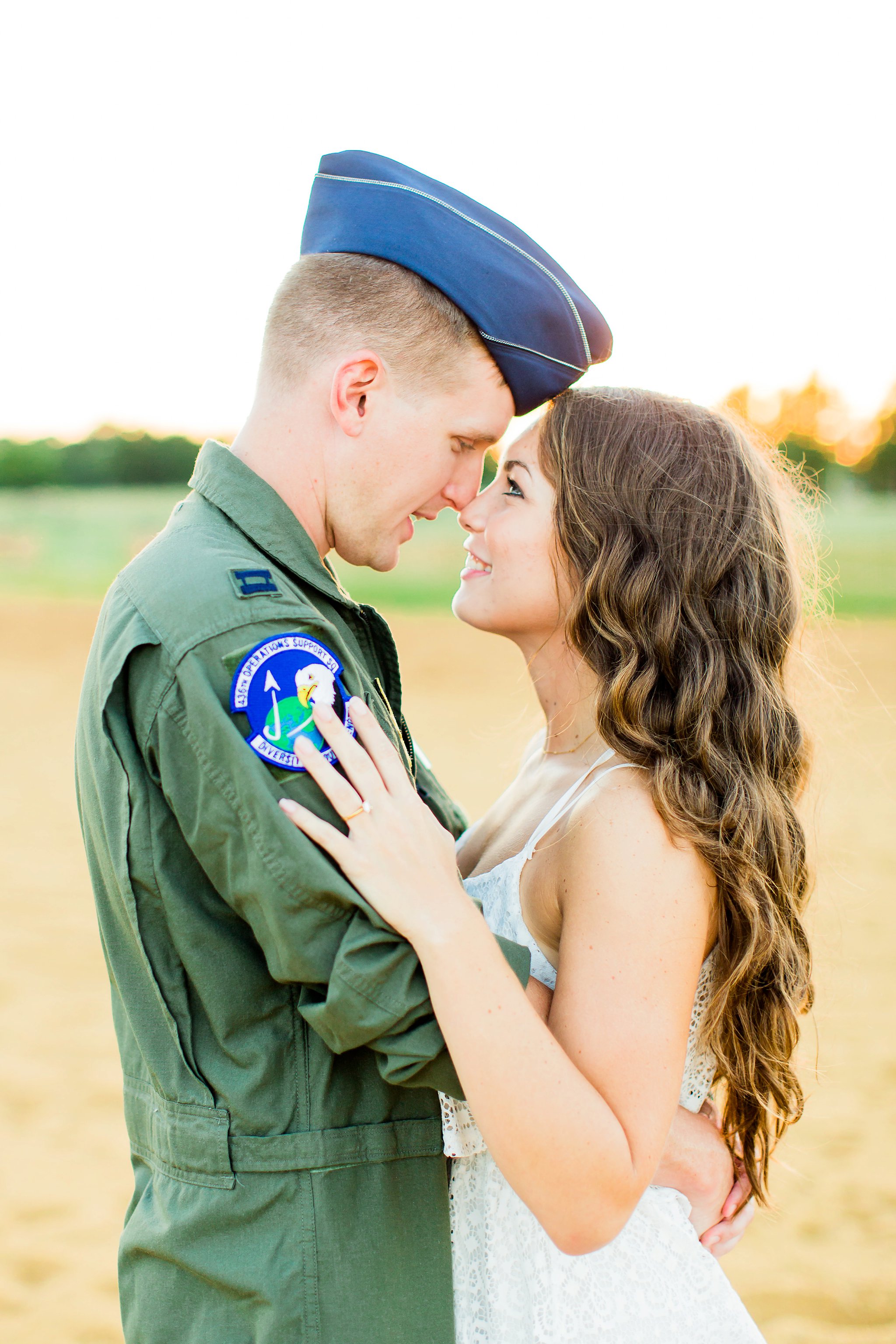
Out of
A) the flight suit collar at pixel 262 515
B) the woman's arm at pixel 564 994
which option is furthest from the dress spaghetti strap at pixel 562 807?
the flight suit collar at pixel 262 515

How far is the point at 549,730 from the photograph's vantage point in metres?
2.60

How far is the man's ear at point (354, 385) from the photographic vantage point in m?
1.92

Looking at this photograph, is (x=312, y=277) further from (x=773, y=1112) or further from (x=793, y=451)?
(x=793, y=451)

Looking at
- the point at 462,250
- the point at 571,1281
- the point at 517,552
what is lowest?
the point at 571,1281

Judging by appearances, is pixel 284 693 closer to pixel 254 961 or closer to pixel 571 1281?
pixel 254 961

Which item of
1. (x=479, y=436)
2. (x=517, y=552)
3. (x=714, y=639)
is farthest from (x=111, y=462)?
(x=714, y=639)

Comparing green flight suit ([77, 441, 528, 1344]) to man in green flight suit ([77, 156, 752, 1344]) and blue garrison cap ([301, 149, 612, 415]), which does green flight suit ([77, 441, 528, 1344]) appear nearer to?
man in green flight suit ([77, 156, 752, 1344])

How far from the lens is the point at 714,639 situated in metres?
2.18

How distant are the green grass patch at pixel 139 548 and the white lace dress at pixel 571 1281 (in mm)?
30428

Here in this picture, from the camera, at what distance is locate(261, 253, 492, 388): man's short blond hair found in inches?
76.4

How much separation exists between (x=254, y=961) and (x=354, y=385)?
1022 millimetres

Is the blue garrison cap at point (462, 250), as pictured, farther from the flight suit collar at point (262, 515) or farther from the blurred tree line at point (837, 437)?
the blurred tree line at point (837, 437)

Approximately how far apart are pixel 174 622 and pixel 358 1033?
63cm

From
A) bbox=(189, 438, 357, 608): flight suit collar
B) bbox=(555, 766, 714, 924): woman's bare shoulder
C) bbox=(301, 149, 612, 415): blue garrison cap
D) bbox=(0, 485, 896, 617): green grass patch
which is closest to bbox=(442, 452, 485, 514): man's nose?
bbox=(301, 149, 612, 415): blue garrison cap
